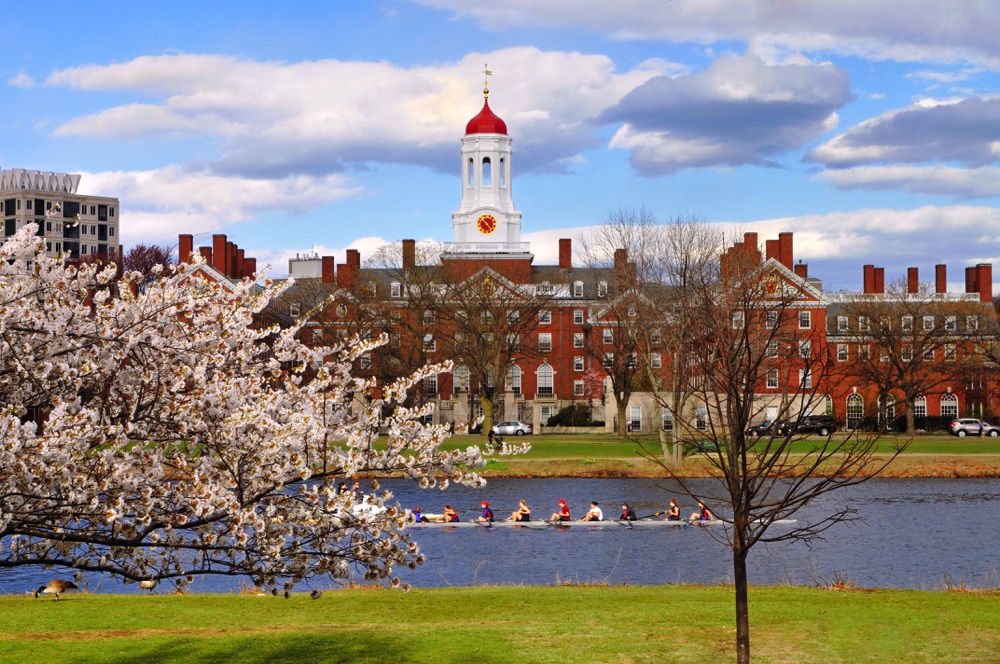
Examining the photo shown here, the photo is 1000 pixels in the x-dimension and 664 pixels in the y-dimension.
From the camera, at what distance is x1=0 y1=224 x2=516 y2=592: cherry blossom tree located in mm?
10852

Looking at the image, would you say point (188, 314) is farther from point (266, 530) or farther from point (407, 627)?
point (407, 627)

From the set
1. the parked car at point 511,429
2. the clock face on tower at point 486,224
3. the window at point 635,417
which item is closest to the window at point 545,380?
the window at point 635,417

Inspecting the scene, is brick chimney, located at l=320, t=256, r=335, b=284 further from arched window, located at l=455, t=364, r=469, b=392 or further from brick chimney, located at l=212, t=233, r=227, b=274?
arched window, located at l=455, t=364, r=469, b=392

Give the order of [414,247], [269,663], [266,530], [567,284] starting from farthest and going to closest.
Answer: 1. [567,284]
2. [414,247]
3. [269,663]
4. [266,530]

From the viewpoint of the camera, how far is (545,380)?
102m

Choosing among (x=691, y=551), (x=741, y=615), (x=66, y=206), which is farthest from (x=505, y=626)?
(x=66, y=206)

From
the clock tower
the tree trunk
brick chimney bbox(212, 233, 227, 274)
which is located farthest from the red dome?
the tree trunk

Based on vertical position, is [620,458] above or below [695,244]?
below

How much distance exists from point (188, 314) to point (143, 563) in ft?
8.60

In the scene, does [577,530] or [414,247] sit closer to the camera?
[577,530]

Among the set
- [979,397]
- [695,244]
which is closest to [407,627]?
[695,244]

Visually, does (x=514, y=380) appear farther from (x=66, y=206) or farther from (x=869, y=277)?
(x=66, y=206)

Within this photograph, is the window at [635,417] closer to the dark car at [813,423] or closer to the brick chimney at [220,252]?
the brick chimney at [220,252]

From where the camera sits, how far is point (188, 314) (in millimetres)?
12289
